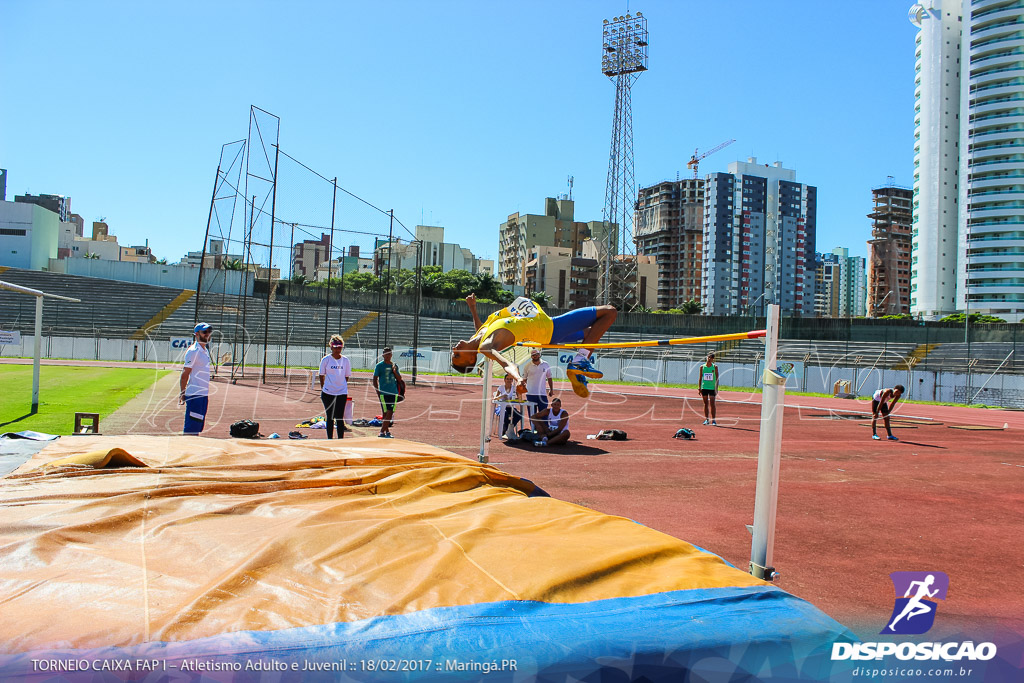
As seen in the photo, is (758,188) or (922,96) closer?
(922,96)

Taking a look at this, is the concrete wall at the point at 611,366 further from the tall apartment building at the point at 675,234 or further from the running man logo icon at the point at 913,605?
the tall apartment building at the point at 675,234

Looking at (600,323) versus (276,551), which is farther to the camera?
(600,323)

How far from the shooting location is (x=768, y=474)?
363cm

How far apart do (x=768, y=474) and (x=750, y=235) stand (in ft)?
423

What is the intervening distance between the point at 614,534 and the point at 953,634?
6.01ft

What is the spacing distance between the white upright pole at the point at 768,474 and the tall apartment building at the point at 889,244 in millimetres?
132718

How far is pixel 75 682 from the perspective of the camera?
1968 millimetres

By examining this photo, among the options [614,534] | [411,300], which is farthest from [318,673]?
[411,300]

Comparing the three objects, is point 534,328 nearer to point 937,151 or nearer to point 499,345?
point 499,345

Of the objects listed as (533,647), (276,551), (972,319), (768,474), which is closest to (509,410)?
(768,474)

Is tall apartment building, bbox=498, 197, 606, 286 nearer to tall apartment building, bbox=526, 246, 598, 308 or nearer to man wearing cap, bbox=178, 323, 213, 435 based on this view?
tall apartment building, bbox=526, 246, 598, 308

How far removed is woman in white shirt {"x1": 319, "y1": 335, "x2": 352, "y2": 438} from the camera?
8.99 metres

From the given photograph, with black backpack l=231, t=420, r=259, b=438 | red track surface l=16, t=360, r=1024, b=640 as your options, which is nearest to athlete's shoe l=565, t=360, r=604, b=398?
red track surface l=16, t=360, r=1024, b=640

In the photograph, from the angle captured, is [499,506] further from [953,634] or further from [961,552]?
[961,552]
